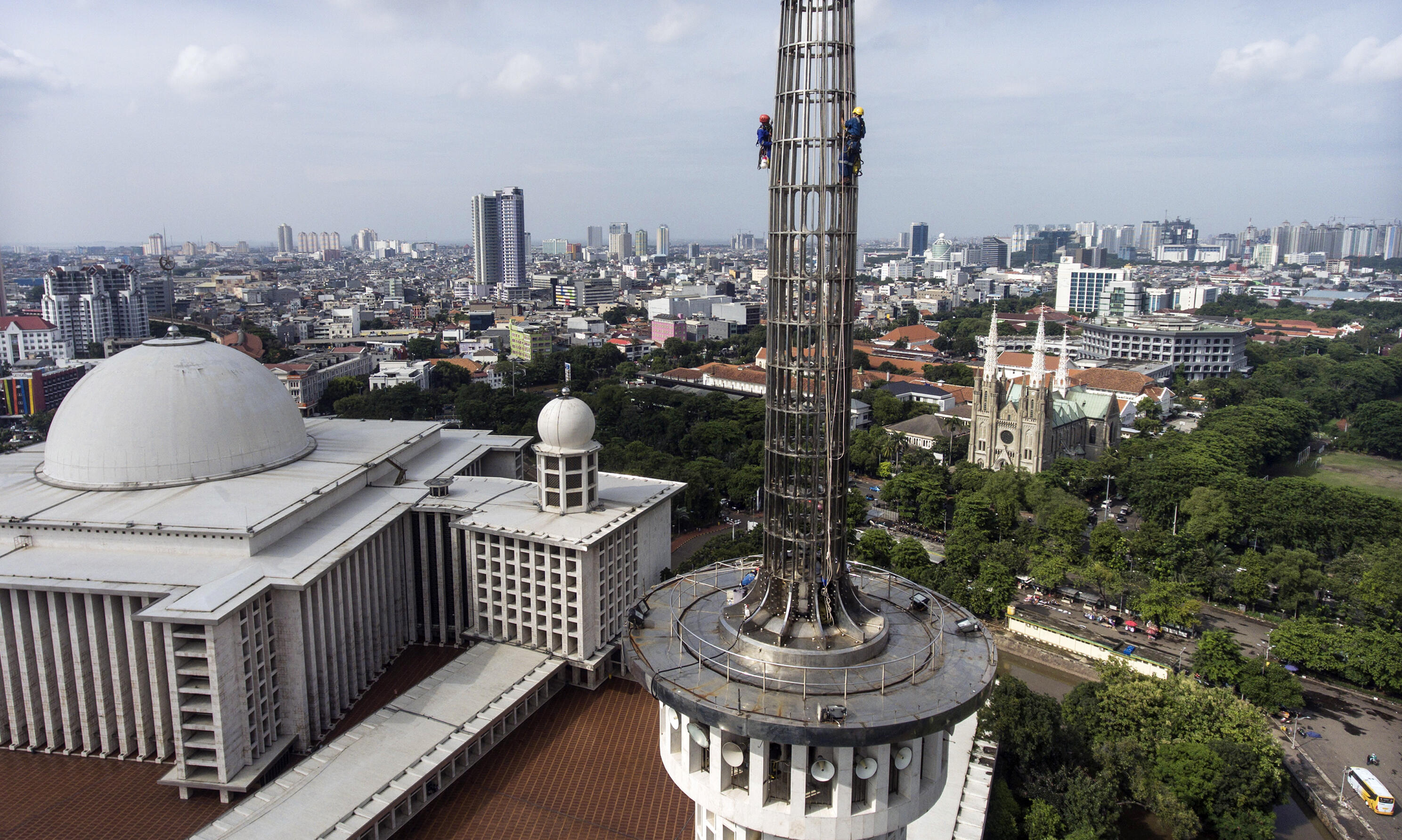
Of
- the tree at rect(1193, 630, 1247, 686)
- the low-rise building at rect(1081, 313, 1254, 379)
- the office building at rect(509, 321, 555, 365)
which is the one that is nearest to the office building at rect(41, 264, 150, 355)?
the office building at rect(509, 321, 555, 365)

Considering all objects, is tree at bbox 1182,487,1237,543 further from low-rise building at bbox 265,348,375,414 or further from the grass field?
low-rise building at bbox 265,348,375,414

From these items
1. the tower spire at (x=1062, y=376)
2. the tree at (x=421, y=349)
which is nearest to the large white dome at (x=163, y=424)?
the tower spire at (x=1062, y=376)

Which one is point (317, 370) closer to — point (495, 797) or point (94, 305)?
point (94, 305)

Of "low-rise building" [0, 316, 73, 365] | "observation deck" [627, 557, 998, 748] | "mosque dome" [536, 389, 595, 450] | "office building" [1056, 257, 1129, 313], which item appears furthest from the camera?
"office building" [1056, 257, 1129, 313]

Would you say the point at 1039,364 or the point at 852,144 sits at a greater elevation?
the point at 852,144

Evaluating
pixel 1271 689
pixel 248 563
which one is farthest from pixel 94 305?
pixel 1271 689

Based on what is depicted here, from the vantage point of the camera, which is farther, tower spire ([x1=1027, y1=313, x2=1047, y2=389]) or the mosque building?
tower spire ([x1=1027, y1=313, x2=1047, y2=389])

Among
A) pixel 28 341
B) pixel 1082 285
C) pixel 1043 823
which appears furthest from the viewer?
pixel 1082 285
